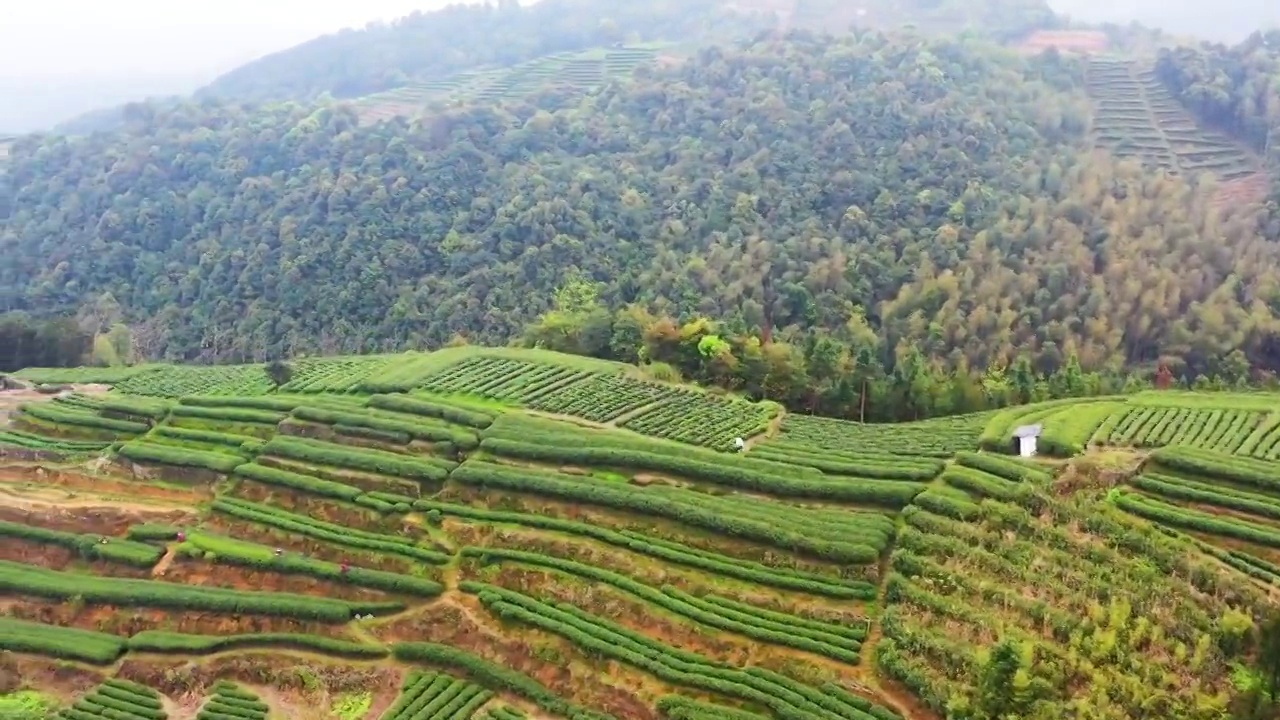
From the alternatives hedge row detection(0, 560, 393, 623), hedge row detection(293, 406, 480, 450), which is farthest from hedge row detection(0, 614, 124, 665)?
hedge row detection(293, 406, 480, 450)

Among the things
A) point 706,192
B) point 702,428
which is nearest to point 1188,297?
point 706,192

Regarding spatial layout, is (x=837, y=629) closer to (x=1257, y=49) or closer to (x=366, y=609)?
(x=366, y=609)

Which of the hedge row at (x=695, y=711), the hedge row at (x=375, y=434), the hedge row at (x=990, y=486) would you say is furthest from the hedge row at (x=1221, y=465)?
the hedge row at (x=375, y=434)

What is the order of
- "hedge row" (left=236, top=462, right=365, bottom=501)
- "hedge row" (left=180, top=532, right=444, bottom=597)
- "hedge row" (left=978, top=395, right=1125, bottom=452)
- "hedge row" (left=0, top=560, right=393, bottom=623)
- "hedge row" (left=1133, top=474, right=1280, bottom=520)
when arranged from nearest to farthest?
"hedge row" (left=1133, top=474, right=1280, bottom=520)
"hedge row" (left=0, top=560, right=393, bottom=623)
"hedge row" (left=180, top=532, right=444, bottom=597)
"hedge row" (left=978, top=395, right=1125, bottom=452)
"hedge row" (left=236, top=462, right=365, bottom=501)

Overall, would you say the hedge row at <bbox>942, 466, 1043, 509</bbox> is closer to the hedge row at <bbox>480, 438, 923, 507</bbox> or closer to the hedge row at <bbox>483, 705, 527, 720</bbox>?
the hedge row at <bbox>480, 438, 923, 507</bbox>

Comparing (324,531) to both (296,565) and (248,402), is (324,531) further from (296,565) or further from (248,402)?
(248,402)

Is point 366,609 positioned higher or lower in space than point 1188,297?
higher

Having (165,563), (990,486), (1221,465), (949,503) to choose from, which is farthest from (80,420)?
(1221,465)
